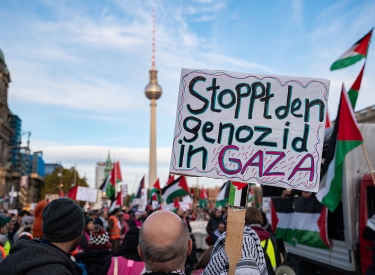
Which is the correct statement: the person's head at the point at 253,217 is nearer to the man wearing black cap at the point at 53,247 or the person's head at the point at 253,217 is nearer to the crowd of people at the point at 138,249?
the crowd of people at the point at 138,249

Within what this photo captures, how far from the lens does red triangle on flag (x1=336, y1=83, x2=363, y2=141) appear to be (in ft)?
25.1

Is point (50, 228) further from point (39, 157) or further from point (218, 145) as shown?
point (39, 157)

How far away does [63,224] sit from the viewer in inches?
124

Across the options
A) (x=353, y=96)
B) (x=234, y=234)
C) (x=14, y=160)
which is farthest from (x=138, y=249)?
(x=14, y=160)

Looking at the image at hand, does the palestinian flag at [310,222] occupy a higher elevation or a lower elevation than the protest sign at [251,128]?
lower

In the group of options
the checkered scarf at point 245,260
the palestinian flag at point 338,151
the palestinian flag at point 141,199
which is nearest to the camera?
the checkered scarf at point 245,260

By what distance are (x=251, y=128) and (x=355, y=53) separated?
7241mm

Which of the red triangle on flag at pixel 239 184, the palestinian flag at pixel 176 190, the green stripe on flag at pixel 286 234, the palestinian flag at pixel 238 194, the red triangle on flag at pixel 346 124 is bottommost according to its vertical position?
the green stripe on flag at pixel 286 234

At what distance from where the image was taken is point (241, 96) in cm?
327

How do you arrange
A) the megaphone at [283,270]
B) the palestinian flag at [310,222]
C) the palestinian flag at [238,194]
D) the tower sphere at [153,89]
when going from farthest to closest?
the tower sphere at [153,89] < the palestinian flag at [310,222] < the megaphone at [283,270] < the palestinian flag at [238,194]

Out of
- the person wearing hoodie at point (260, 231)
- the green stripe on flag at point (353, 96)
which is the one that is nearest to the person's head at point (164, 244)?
the person wearing hoodie at point (260, 231)

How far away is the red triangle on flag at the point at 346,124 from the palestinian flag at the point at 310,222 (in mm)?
1577

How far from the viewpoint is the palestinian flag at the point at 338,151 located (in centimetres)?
764

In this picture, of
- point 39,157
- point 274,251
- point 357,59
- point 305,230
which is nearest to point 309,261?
point 305,230
